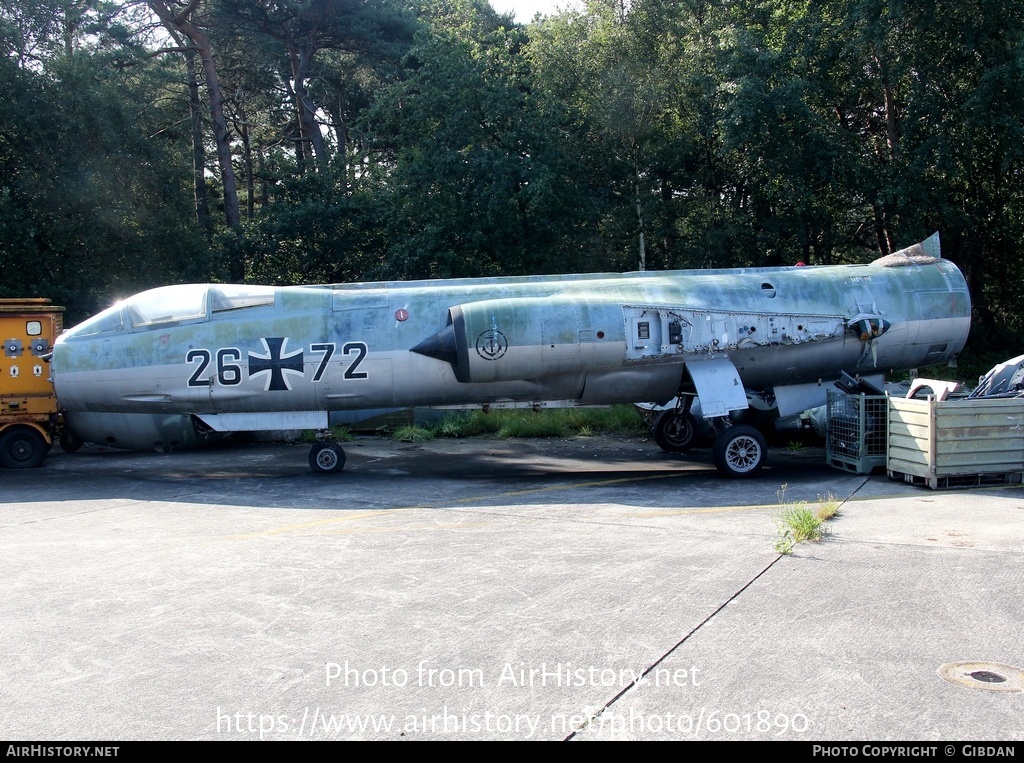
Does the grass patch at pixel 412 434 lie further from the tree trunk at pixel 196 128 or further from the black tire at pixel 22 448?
the tree trunk at pixel 196 128

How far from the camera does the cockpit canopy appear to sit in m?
12.7

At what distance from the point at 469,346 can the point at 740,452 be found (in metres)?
4.22

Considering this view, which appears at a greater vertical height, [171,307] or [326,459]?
[171,307]

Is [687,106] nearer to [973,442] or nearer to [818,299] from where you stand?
[818,299]

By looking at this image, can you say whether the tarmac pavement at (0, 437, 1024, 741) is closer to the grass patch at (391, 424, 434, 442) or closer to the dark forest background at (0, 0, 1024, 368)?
the grass patch at (391, 424, 434, 442)

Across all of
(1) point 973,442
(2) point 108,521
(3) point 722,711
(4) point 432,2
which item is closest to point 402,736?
(3) point 722,711

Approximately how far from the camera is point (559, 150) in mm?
23578

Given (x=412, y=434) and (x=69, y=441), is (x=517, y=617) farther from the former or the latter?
(x=69, y=441)

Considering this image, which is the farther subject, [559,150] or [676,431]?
[559,150]

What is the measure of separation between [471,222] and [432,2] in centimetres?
1204

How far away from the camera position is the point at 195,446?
54.5 ft

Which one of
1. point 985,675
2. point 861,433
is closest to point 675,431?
point 861,433

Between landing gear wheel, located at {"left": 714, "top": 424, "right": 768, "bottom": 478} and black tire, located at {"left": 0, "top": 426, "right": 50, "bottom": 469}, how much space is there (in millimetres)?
11245

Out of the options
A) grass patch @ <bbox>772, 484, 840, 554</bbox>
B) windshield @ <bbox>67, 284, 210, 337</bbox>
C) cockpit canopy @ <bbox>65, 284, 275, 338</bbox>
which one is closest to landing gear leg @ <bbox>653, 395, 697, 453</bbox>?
grass patch @ <bbox>772, 484, 840, 554</bbox>
